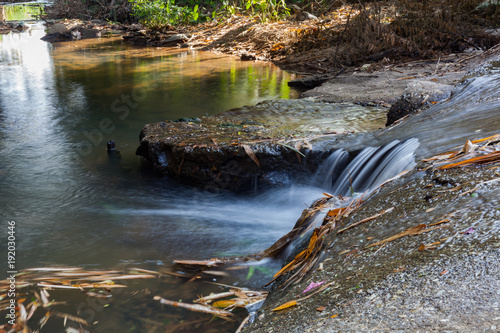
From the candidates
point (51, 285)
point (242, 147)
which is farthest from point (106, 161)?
point (51, 285)

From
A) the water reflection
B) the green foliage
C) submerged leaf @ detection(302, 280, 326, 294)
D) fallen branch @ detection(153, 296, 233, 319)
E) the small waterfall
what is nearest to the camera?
submerged leaf @ detection(302, 280, 326, 294)

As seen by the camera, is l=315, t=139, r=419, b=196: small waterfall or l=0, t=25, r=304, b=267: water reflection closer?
l=315, t=139, r=419, b=196: small waterfall

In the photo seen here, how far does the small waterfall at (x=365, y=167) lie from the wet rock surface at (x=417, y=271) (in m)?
0.64

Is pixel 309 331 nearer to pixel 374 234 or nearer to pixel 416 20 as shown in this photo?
pixel 374 234

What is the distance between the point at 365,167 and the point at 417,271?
2.00 m

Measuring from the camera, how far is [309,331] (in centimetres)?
139

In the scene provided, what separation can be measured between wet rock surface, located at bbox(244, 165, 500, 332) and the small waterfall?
64 cm

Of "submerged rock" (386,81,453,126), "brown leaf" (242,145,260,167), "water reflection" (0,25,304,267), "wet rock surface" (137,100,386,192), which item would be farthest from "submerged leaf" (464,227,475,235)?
"submerged rock" (386,81,453,126)

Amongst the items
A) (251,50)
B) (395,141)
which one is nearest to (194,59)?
(251,50)

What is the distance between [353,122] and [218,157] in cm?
195

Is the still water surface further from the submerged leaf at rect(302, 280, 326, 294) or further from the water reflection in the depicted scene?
the submerged leaf at rect(302, 280, 326, 294)

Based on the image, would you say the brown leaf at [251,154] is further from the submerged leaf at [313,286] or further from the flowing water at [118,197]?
the submerged leaf at [313,286]

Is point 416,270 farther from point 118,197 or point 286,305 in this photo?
point 118,197

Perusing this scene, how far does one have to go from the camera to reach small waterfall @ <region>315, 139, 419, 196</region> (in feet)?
9.62
